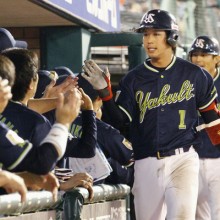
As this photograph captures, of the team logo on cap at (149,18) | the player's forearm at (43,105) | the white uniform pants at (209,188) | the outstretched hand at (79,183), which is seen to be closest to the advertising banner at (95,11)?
the team logo on cap at (149,18)

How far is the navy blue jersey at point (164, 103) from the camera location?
8.20 m

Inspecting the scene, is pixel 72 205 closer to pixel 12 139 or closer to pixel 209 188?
pixel 12 139

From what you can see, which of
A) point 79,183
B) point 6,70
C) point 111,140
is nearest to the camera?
point 6,70

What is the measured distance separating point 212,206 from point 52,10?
2446 millimetres

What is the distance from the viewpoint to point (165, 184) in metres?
8.12

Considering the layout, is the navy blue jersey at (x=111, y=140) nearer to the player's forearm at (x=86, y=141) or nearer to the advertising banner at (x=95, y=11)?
the player's forearm at (x=86, y=141)

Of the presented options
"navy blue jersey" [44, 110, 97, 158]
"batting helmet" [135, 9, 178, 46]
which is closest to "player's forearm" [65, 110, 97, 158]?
"navy blue jersey" [44, 110, 97, 158]

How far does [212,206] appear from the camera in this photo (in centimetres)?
1005

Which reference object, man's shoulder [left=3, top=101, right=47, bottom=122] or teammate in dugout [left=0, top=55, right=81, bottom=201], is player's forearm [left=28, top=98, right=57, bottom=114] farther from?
teammate in dugout [left=0, top=55, right=81, bottom=201]

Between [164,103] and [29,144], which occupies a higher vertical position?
[164,103]

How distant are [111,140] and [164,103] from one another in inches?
31.6

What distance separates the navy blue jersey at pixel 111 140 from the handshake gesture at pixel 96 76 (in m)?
0.31

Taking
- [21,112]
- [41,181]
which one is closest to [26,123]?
[21,112]

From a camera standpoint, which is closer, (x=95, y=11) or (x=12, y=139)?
(x=12, y=139)
